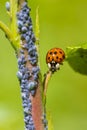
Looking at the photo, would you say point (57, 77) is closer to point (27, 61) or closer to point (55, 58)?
point (55, 58)

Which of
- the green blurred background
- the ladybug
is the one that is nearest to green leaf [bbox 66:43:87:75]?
the ladybug

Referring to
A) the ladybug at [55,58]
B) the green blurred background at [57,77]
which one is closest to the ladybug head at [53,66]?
the ladybug at [55,58]

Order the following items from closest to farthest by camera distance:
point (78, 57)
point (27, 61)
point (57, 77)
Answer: point (27, 61), point (78, 57), point (57, 77)

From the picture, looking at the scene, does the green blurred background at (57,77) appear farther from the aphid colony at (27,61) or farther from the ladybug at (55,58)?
the aphid colony at (27,61)

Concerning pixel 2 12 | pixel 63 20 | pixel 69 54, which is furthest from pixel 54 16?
pixel 69 54

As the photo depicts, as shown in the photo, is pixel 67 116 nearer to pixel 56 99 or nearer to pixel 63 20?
pixel 56 99

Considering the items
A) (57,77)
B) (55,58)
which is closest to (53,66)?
(55,58)

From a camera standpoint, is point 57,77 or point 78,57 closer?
point 78,57
